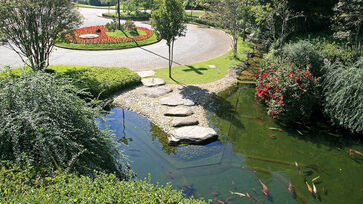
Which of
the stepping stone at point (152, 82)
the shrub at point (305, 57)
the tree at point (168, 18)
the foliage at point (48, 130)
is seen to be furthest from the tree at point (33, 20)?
the shrub at point (305, 57)

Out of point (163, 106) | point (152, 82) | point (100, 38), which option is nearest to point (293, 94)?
point (163, 106)

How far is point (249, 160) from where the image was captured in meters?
9.06

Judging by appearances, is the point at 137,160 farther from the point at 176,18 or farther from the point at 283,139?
the point at 176,18

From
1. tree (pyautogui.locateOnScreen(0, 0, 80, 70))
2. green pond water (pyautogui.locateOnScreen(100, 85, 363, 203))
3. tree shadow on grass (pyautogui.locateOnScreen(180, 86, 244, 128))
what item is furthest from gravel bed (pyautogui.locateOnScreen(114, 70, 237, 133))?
tree (pyautogui.locateOnScreen(0, 0, 80, 70))

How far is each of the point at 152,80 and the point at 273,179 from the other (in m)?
8.55

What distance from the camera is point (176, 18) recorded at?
13297 mm

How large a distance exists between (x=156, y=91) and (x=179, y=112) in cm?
241

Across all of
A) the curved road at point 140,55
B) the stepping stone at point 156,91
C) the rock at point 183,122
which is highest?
the curved road at point 140,55

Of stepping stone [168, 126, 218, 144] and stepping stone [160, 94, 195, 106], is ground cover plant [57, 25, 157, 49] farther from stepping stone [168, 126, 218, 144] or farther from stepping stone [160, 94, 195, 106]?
stepping stone [168, 126, 218, 144]

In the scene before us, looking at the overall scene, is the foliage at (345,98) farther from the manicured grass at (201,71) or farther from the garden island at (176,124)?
the manicured grass at (201,71)

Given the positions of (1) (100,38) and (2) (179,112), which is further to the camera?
(1) (100,38)

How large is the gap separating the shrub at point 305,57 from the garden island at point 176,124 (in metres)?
0.05

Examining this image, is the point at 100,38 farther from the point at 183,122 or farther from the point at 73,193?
the point at 73,193

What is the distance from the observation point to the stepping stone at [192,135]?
Answer: 9.77 meters
